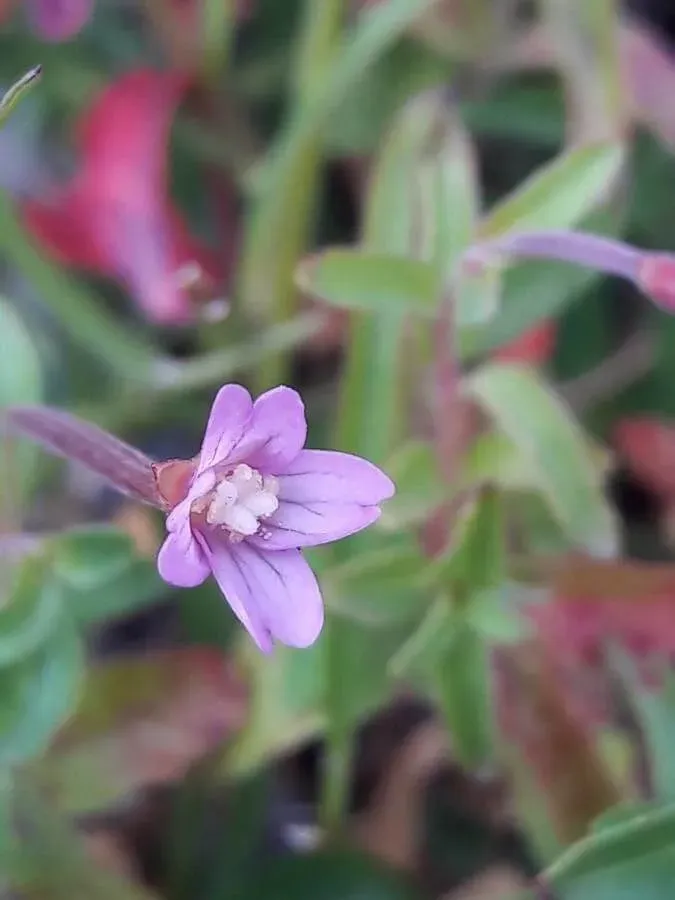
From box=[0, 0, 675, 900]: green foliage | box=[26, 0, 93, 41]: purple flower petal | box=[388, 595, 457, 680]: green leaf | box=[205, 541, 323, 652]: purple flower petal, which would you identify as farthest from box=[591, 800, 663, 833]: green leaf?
box=[26, 0, 93, 41]: purple flower petal

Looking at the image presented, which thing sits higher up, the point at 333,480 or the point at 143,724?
the point at 333,480

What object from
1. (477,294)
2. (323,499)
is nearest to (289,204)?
(477,294)

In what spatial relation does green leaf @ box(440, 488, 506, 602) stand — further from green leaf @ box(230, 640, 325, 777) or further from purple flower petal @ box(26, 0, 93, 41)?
purple flower petal @ box(26, 0, 93, 41)

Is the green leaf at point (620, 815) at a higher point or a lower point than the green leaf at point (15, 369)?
lower

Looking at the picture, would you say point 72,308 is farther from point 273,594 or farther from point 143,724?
point 273,594

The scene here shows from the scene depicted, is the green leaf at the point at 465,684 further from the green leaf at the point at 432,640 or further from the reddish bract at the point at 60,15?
the reddish bract at the point at 60,15

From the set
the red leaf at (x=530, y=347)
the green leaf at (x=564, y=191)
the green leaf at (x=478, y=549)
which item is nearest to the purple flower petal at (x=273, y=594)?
the green leaf at (x=478, y=549)
